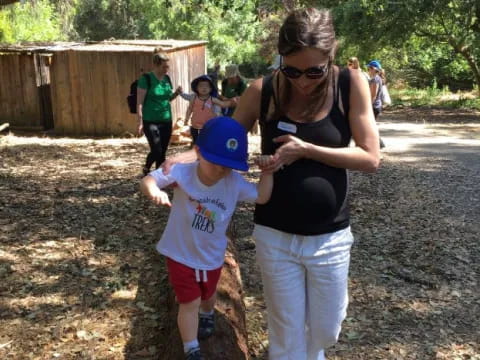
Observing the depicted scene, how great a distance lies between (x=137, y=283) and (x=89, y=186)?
3.68 meters

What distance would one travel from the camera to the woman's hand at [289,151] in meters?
2.24

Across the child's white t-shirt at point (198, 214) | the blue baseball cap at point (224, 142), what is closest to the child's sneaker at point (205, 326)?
the child's white t-shirt at point (198, 214)

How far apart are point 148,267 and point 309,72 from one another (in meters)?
3.26

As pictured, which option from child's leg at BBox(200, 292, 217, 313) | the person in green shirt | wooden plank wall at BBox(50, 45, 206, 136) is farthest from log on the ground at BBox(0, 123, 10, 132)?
child's leg at BBox(200, 292, 217, 313)

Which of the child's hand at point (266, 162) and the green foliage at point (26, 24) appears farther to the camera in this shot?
the green foliage at point (26, 24)

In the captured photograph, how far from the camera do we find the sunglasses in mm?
2203

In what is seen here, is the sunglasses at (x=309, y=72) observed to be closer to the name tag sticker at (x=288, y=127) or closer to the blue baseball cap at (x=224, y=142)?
the name tag sticker at (x=288, y=127)

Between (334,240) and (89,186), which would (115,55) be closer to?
(89,186)

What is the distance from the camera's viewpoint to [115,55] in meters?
12.5

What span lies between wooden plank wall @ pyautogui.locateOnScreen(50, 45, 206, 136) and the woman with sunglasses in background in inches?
412

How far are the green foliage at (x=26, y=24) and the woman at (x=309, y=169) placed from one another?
66.2 ft

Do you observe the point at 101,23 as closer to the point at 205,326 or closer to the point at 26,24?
the point at 26,24

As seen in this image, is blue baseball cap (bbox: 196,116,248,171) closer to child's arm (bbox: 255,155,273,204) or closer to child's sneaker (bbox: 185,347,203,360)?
child's arm (bbox: 255,155,273,204)

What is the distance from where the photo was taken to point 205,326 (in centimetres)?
312
